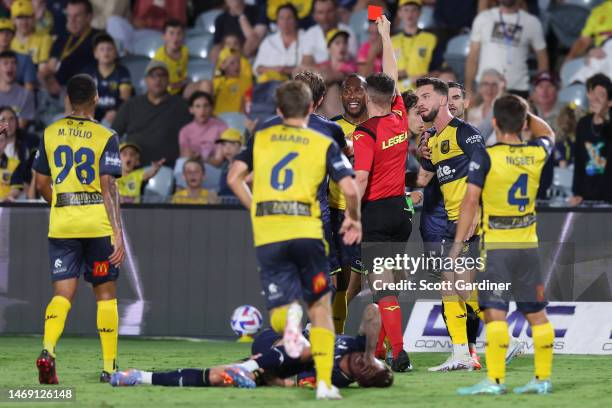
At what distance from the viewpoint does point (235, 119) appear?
57.3ft

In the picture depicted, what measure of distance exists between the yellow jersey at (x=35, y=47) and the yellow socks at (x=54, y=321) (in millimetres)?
9904

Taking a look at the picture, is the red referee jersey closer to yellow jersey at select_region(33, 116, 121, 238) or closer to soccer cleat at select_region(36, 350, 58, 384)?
yellow jersey at select_region(33, 116, 121, 238)

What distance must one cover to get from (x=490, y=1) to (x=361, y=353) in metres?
10.1

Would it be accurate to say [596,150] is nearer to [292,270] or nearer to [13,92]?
[292,270]

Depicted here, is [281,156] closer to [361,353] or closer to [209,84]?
[361,353]

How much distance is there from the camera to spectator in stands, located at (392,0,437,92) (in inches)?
673

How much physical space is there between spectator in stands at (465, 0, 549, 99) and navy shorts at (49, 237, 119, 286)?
28.2 ft

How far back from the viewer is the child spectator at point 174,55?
1823 centimetres

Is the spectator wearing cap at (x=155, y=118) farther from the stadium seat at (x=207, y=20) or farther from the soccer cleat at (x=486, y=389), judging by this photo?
the soccer cleat at (x=486, y=389)

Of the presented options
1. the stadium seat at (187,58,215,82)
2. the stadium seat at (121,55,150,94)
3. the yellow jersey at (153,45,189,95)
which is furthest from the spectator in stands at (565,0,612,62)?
the stadium seat at (121,55,150,94)

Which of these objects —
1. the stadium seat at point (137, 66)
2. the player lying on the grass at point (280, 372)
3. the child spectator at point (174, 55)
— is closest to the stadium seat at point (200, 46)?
the stadium seat at point (137, 66)

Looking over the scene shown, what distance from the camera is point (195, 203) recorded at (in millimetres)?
13852

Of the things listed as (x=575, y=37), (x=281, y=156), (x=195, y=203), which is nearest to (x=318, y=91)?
A: (x=281, y=156)

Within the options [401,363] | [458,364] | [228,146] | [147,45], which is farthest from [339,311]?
[147,45]
